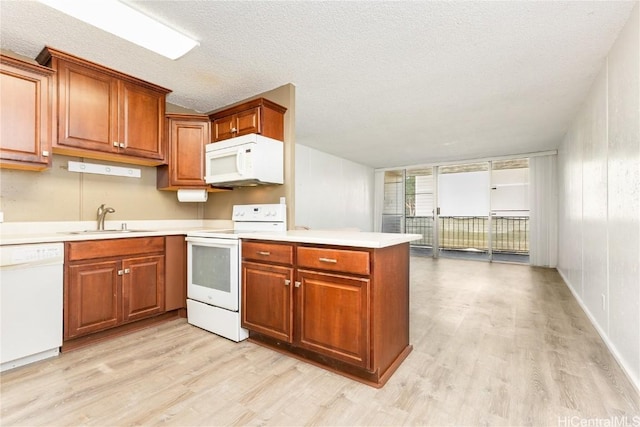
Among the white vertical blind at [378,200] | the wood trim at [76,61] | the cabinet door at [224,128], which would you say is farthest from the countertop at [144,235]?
the white vertical blind at [378,200]

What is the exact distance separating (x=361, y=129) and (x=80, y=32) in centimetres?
342

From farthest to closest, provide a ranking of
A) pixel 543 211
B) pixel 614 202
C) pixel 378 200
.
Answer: pixel 378 200
pixel 543 211
pixel 614 202

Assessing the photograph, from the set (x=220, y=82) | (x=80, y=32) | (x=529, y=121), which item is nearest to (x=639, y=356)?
(x=529, y=121)

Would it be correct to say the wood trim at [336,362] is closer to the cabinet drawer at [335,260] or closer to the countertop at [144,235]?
the cabinet drawer at [335,260]

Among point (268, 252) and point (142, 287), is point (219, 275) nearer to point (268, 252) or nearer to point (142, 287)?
point (268, 252)

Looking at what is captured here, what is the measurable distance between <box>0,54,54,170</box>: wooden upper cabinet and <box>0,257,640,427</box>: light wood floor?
1472 mm

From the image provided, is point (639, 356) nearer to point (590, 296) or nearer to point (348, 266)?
point (590, 296)

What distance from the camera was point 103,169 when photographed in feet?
9.25

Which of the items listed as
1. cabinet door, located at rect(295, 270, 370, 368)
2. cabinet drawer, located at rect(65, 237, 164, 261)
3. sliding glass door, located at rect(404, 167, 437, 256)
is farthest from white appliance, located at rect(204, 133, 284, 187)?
sliding glass door, located at rect(404, 167, 437, 256)

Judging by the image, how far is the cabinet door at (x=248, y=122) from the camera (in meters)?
2.73

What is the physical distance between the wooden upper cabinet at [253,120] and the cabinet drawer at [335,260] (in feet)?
4.44

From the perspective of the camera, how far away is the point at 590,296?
285 cm

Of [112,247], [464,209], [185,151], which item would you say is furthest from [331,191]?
[112,247]

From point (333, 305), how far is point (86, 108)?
2.58m
